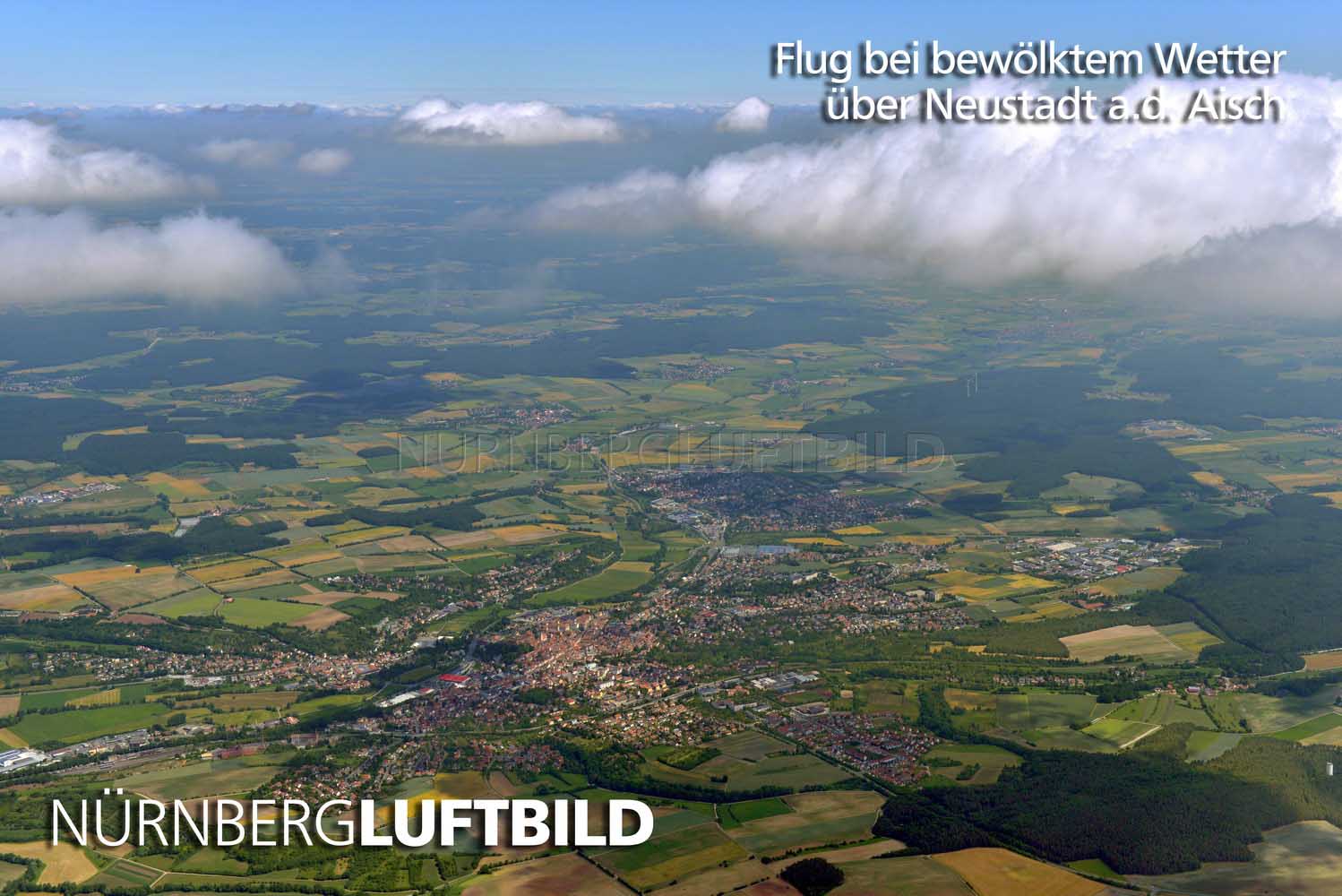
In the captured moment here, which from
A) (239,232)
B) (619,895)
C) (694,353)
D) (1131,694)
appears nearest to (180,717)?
(619,895)

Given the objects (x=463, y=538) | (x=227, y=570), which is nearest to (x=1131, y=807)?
(x=463, y=538)

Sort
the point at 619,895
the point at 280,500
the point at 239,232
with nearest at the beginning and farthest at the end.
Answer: the point at 619,895
the point at 280,500
the point at 239,232

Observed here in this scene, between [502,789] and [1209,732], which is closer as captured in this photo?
[502,789]

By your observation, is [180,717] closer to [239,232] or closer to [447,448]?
[447,448]

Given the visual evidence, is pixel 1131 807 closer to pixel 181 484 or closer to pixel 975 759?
pixel 975 759

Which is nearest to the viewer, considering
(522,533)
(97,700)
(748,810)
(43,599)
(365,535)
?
(748,810)

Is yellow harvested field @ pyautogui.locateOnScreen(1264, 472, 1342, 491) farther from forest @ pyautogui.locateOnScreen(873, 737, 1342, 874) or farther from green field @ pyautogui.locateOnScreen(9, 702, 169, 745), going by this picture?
green field @ pyautogui.locateOnScreen(9, 702, 169, 745)

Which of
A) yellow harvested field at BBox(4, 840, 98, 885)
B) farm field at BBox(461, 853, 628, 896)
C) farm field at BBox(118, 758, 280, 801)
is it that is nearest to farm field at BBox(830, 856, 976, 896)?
farm field at BBox(461, 853, 628, 896)
